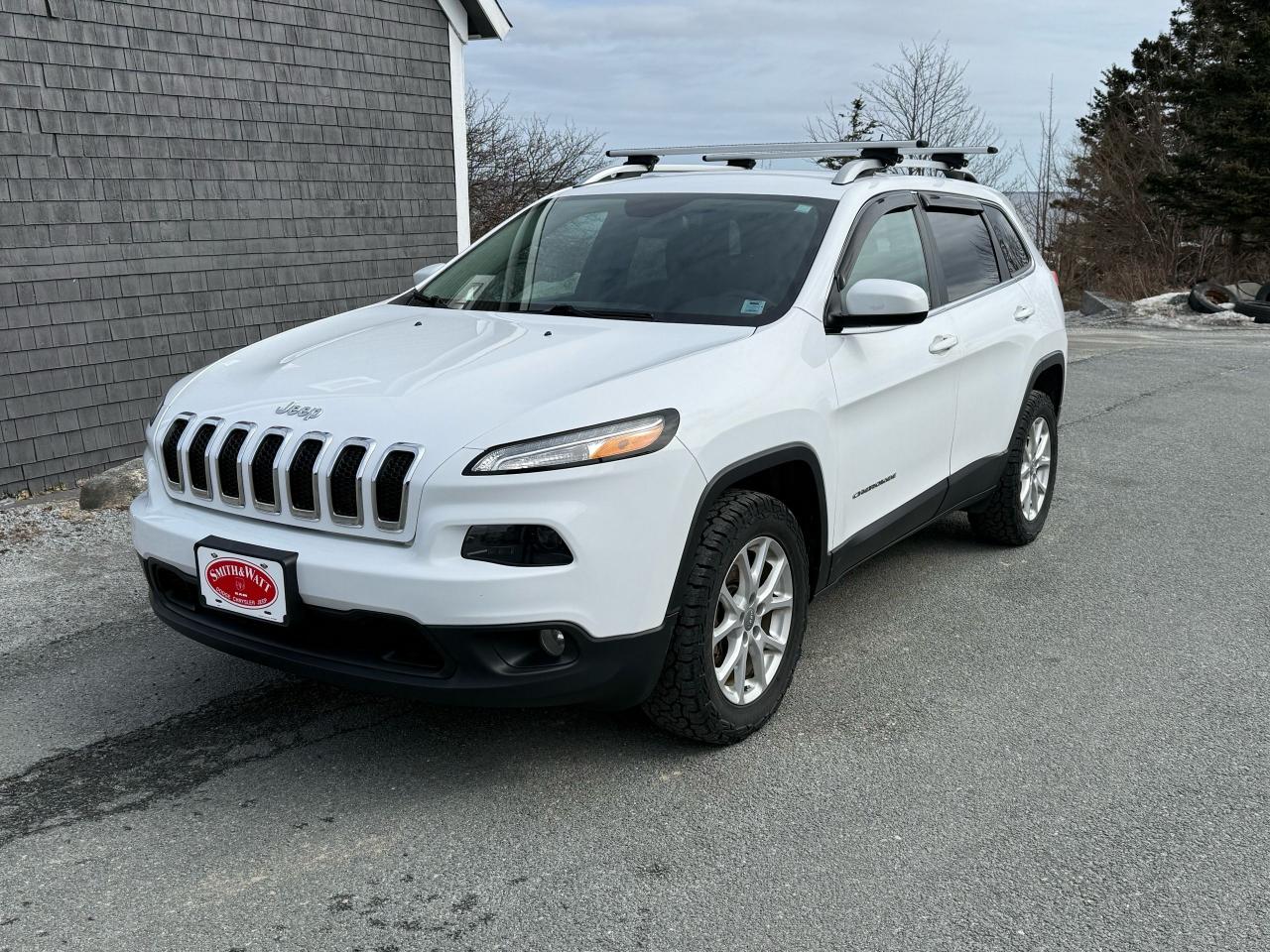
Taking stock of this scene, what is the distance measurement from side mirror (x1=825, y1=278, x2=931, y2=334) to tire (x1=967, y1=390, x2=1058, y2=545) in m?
1.79

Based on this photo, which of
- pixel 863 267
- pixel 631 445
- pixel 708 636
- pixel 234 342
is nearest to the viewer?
pixel 631 445

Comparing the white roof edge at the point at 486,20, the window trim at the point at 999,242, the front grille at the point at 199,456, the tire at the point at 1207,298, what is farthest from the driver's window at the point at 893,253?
the tire at the point at 1207,298

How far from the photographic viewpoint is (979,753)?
3.60 meters

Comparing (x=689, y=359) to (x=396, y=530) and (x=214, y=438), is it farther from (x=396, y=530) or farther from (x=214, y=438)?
(x=214, y=438)

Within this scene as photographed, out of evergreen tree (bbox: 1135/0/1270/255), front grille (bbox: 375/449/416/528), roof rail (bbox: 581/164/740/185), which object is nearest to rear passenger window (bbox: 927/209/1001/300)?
roof rail (bbox: 581/164/740/185)

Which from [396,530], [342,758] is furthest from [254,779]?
[396,530]

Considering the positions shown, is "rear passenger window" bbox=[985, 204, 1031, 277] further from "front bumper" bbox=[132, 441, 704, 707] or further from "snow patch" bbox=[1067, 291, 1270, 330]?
"snow patch" bbox=[1067, 291, 1270, 330]

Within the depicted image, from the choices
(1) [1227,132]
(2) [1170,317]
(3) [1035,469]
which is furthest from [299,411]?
(1) [1227,132]

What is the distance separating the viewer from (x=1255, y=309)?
63.5ft

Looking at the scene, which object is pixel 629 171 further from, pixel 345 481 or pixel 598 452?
pixel 345 481

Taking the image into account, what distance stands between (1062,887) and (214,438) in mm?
2611

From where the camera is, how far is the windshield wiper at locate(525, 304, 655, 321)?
3.99 metres

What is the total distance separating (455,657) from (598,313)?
1.54 m

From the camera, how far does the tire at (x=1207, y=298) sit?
2007 cm
